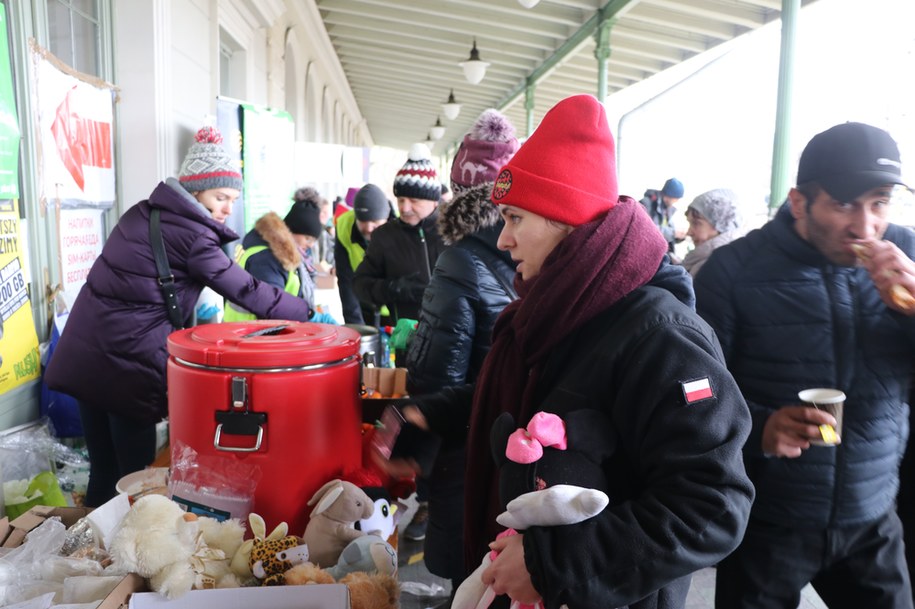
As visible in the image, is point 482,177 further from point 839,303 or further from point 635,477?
point 635,477

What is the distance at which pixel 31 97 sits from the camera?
3.10 metres

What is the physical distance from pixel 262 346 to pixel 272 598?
587 millimetres

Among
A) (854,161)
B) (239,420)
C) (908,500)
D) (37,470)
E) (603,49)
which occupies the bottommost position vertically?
(37,470)

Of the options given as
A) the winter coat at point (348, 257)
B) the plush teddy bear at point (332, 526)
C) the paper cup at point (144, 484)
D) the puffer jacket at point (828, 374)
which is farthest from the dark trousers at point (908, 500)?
the winter coat at point (348, 257)

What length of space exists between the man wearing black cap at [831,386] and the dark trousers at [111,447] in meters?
2.22

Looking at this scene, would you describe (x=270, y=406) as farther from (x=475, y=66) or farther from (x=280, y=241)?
(x=475, y=66)

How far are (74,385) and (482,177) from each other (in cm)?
181

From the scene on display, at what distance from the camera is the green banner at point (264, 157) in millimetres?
5445

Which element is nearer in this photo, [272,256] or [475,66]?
[272,256]

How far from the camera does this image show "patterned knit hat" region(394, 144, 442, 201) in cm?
375

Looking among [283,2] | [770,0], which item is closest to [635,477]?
[770,0]

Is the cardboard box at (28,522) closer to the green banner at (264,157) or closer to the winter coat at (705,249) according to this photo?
the winter coat at (705,249)

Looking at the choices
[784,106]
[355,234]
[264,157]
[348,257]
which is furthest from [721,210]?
[264,157]

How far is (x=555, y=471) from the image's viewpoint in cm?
107
